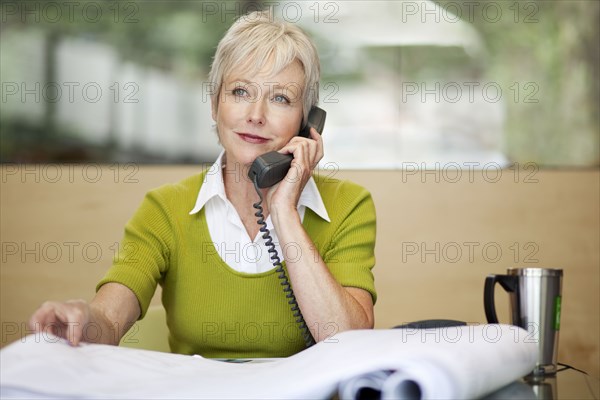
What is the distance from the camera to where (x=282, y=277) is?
1.73 m

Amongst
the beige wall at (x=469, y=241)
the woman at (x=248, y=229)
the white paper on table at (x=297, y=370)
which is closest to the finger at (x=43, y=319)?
the white paper on table at (x=297, y=370)

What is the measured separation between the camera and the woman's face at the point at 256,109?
5.94 feet

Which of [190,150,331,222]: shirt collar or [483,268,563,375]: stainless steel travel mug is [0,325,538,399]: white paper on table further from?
[190,150,331,222]: shirt collar

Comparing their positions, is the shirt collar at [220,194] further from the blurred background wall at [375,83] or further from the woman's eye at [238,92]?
the blurred background wall at [375,83]

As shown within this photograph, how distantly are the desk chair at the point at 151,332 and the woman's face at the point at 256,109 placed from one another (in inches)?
16.9

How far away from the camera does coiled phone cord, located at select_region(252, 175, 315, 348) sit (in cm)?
169

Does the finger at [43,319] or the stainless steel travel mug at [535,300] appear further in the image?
the stainless steel travel mug at [535,300]

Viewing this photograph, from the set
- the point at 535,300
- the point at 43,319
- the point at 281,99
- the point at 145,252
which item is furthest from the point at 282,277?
the point at 43,319

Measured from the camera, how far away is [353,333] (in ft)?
3.27

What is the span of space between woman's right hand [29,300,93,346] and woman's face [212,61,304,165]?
63 centimetres

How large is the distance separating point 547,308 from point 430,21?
1.58 meters

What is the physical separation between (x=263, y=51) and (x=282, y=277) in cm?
49

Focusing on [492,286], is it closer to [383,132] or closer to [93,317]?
[93,317]

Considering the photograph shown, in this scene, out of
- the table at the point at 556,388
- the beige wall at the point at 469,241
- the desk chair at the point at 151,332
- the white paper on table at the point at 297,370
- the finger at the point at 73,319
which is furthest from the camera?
the beige wall at the point at 469,241
